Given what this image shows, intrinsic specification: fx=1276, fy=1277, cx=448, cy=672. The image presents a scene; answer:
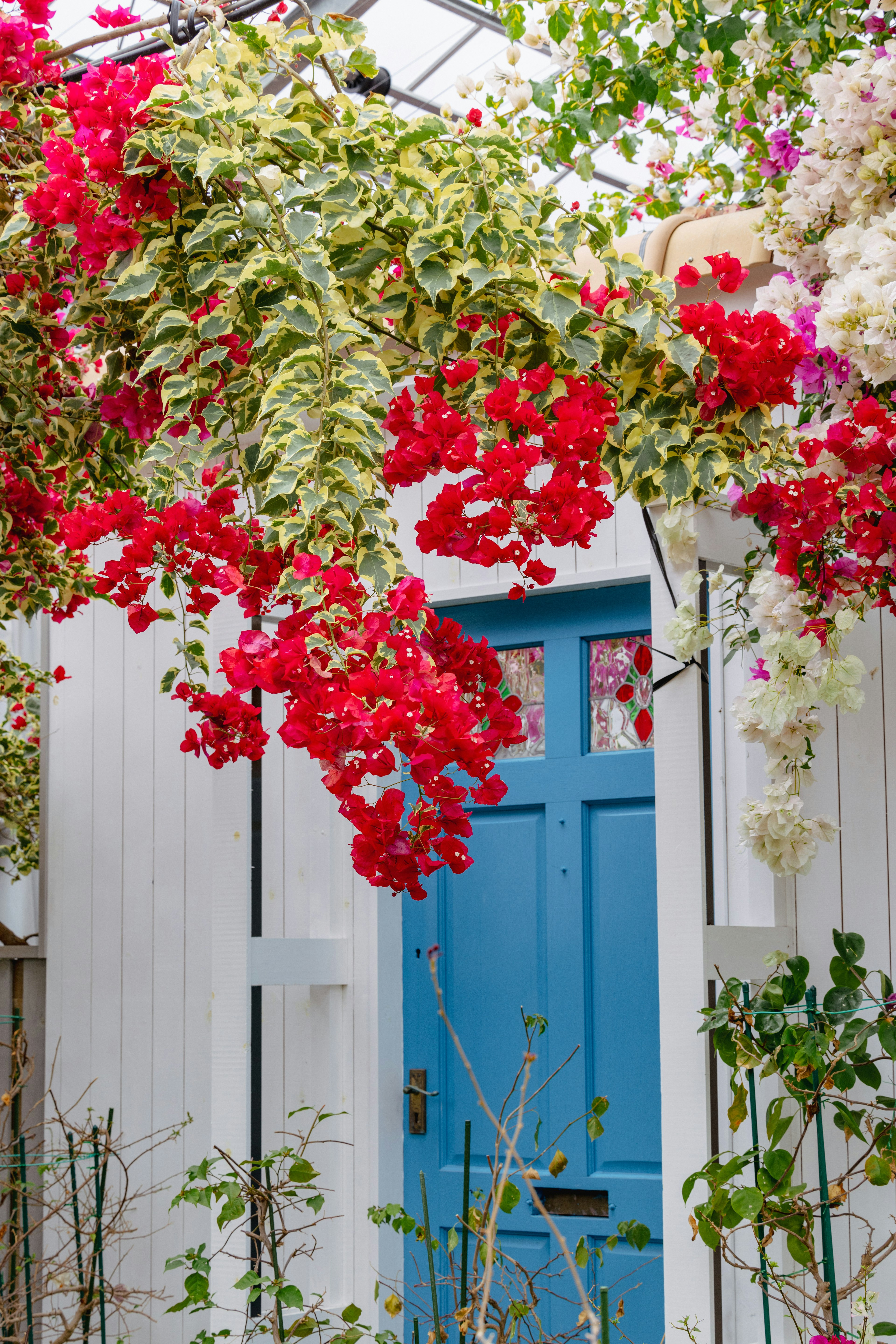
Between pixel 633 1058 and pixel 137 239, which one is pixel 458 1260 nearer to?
pixel 633 1058

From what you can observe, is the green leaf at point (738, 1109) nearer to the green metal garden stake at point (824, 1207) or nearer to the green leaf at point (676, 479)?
the green metal garden stake at point (824, 1207)

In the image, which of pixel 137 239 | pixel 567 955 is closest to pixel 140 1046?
pixel 567 955

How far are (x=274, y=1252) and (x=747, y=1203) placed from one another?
986 millimetres

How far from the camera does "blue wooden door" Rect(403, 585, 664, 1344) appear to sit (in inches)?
106

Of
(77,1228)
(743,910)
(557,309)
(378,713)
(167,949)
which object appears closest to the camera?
(378,713)

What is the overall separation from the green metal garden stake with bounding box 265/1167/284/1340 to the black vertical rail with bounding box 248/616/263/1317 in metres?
0.03

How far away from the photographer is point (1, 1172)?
134 inches

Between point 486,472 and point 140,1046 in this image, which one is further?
point 140,1046

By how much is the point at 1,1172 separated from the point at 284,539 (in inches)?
106

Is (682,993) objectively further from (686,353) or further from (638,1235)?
(686,353)

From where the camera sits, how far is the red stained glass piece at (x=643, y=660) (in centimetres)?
280

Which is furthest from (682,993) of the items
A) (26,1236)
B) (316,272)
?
(26,1236)

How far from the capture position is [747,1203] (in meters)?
1.83

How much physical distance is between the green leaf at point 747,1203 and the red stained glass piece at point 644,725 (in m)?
1.12
